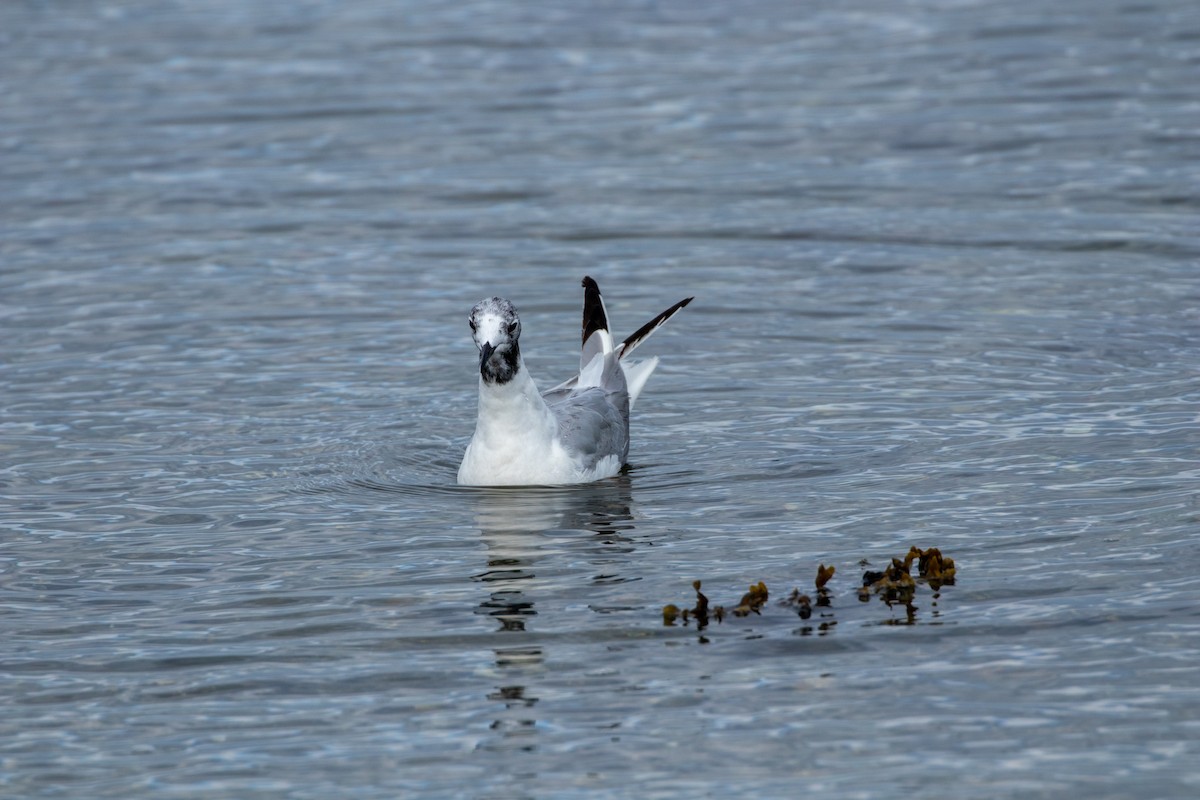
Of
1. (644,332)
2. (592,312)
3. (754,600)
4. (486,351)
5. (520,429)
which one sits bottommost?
(754,600)

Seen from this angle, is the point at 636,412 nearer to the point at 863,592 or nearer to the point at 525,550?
the point at 525,550

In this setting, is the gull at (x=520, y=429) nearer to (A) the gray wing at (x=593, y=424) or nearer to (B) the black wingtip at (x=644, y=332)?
(A) the gray wing at (x=593, y=424)

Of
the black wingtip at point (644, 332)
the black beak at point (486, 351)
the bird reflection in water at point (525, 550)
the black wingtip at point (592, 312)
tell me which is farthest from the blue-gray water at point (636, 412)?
the black beak at point (486, 351)

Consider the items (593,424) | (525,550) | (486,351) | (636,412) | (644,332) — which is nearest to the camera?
(525,550)

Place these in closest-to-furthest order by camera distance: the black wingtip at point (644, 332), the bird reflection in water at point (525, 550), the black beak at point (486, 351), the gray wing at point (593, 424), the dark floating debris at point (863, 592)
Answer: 1. the bird reflection in water at point (525, 550)
2. the dark floating debris at point (863, 592)
3. the black beak at point (486, 351)
4. the gray wing at point (593, 424)
5. the black wingtip at point (644, 332)

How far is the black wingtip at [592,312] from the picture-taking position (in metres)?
14.0

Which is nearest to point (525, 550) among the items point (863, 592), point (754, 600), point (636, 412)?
point (754, 600)

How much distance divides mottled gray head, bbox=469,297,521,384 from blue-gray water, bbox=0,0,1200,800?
79 centimetres

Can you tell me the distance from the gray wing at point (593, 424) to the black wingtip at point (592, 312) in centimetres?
96

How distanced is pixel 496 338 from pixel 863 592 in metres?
3.21

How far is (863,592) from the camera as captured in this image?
31.8ft

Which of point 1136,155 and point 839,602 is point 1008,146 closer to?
point 1136,155

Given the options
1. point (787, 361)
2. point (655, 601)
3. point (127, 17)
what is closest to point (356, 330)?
point (787, 361)

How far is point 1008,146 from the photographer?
2091 cm
